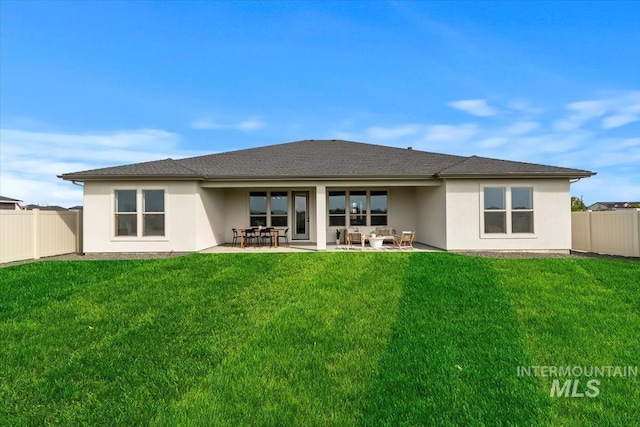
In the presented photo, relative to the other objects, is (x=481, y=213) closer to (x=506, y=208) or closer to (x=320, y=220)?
(x=506, y=208)

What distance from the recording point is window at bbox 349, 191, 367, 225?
16.7 meters

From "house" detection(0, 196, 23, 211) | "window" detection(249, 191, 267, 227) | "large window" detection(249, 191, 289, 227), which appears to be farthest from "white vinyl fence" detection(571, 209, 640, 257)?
"house" detection(0, 196, 23, 211)

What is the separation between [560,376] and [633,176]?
28.5 m

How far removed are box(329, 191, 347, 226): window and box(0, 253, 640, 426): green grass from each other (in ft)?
24.2

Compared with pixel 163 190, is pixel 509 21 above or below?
above

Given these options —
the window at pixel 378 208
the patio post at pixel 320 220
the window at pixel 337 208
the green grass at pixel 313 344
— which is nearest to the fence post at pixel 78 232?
the green grass at pixel 313 344

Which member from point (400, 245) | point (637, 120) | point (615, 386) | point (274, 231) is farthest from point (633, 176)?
point (615, 386)

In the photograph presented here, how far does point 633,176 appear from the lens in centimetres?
2450

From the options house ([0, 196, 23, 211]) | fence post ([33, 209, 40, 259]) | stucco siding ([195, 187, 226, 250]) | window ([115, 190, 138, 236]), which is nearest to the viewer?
fence post ([33, 209, 40, 259])

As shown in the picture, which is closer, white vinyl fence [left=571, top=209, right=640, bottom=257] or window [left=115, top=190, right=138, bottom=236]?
white vinyl fence [left=571, top=209, right=640, bottom=257]

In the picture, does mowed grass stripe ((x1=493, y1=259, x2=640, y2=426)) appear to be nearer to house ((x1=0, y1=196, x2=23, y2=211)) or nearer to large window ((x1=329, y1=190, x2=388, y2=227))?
large window ((x1=329, y1=190, x2=388, y2=227))

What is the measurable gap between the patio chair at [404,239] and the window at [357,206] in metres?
2.74

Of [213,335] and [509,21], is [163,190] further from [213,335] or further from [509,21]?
[509,21]

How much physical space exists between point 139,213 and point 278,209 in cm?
608
